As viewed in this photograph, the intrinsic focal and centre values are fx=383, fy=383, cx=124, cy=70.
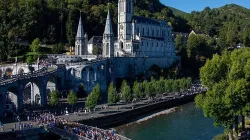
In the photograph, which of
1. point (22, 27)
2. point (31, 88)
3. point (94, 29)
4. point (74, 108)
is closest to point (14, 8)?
point (22, 27)

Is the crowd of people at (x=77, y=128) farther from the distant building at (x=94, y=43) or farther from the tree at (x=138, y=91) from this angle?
the distant building at (x=94, y=43)

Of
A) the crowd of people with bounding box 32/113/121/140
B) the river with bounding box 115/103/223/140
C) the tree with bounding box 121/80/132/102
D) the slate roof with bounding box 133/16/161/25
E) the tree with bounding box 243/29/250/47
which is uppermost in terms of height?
the slate roof with bounding box 133/16/161/25

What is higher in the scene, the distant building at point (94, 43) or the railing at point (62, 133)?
the distant building at point (94, 43)

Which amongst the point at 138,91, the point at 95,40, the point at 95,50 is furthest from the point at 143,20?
the point at 138,91

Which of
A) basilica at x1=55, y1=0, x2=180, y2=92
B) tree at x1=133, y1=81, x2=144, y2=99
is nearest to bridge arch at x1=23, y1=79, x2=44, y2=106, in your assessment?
basilica at x1=55, y1=0, x2=180, y2=92

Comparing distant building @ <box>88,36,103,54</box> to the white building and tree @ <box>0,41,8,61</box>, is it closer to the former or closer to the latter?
the white building

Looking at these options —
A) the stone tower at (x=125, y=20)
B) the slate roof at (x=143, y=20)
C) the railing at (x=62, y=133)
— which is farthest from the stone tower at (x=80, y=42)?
the railing at (x=62, y=133)
